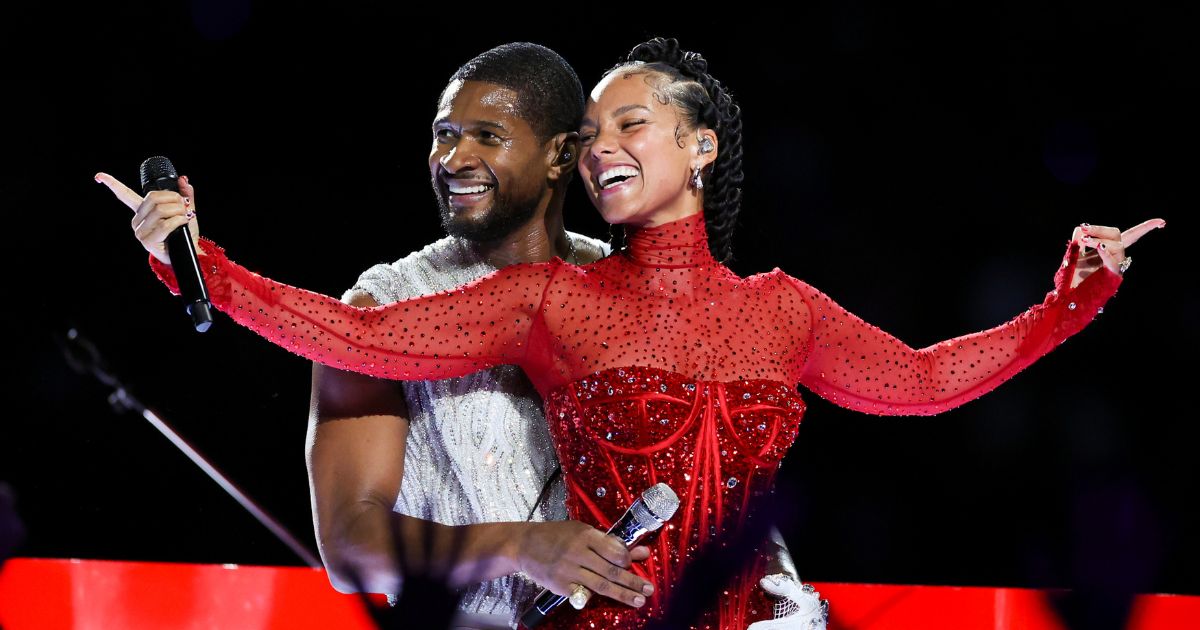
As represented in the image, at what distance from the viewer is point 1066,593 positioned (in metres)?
2.13

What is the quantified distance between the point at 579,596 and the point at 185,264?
62cm

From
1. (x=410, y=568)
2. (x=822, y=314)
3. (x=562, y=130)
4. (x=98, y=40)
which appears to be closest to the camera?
(x=410, y=568)

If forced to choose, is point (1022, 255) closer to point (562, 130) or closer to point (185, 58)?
point (562, 130)

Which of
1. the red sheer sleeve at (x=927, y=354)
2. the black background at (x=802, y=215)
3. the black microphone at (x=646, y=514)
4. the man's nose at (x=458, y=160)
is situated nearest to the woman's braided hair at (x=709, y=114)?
the red sheer sleeve at (x=927, y=354)

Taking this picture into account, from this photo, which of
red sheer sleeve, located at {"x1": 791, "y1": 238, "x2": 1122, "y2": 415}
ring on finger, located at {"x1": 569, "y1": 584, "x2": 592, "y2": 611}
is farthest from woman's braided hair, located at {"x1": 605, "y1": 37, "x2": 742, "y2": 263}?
ring on finger, located at {"x1": 569, "y1": 584, "x2": 592, "y2": 611}

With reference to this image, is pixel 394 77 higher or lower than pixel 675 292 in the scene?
higher

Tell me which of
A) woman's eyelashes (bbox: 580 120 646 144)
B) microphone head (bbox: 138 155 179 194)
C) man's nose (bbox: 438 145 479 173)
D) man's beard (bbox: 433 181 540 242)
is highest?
woman's eyelashes (bbox: 580 120 646 144)

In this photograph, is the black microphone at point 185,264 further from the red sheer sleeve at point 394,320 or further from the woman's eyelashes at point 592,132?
the woman's eyelashes at point 592,132

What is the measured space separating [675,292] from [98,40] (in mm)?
1942

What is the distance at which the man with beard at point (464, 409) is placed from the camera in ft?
6.07

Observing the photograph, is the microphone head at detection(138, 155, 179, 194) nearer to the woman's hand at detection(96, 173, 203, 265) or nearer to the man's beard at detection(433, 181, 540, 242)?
the woman's hand at detection(96, 173, 203, 265)

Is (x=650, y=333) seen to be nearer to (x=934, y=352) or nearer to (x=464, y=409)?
(x=464, y=409)

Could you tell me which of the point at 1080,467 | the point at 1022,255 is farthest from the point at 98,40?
the point at 1080,467

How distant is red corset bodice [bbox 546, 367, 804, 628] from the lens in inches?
66.7
